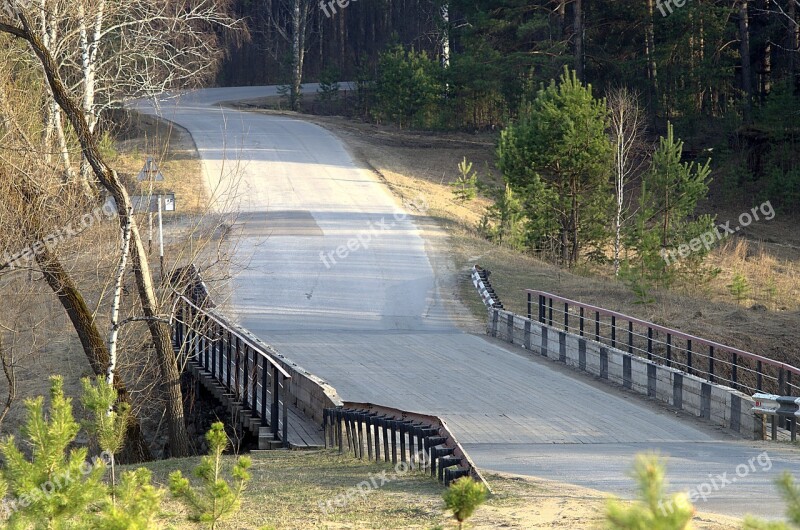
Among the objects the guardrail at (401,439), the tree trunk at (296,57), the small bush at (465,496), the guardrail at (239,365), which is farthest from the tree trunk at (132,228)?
the tree trunk at (296,57)

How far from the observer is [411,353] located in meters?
18.5

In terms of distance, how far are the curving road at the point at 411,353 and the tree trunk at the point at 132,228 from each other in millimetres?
1918

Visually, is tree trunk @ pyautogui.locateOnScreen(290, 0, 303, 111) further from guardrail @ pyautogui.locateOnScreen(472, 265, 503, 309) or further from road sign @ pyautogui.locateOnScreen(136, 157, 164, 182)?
road sign @ pyautogui.locateOnScreen(136, 157, 164, 182)

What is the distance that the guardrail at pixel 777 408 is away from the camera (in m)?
12.8

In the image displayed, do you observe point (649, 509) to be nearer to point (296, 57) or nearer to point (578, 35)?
point (578, 35)

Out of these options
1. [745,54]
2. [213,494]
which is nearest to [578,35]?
[745,54]

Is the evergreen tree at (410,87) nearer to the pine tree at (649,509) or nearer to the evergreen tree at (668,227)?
the evergreen tree at (668,227)

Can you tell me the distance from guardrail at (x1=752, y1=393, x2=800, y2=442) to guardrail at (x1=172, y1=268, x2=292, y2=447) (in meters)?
6.24

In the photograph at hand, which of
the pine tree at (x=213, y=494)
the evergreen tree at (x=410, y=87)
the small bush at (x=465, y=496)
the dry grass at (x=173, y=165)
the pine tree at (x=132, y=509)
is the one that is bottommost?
the pine tree at (x=213, y=494)

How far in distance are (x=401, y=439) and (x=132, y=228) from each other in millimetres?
4924

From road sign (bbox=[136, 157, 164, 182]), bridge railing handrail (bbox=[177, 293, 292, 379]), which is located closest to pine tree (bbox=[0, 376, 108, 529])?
bridge railing handrail (bbox=[177, 293, 292, 379])

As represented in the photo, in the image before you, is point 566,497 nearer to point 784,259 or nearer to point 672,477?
point 672,477

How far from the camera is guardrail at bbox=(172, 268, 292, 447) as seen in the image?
13383 millimetres

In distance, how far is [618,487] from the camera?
9.48 meters
